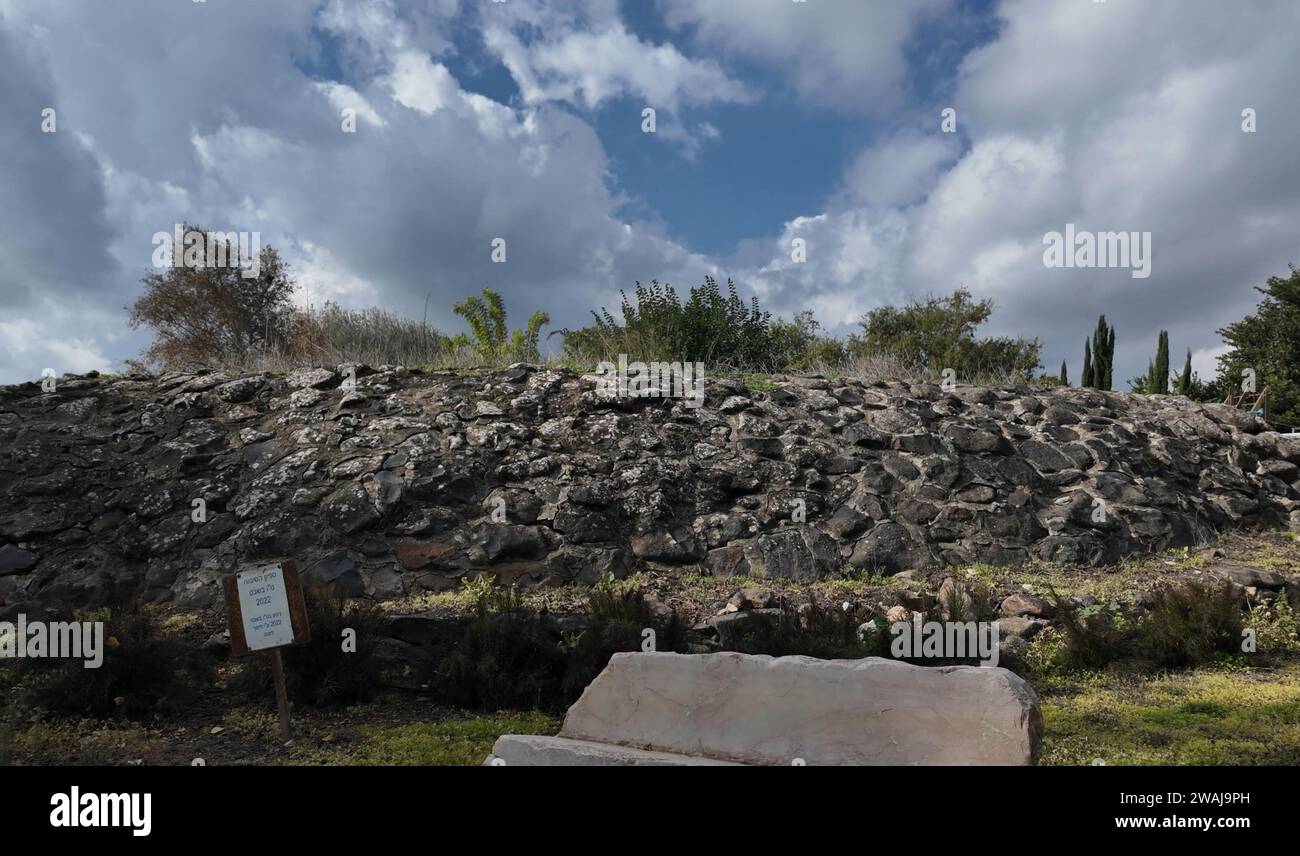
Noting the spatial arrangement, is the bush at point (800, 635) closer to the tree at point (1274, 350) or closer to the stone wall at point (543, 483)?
the stone wall at point (543, 483)

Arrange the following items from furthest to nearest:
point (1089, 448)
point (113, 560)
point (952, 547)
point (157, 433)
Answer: point (1089, 448), point (157, 433), point (952, 547), point (113, 560)

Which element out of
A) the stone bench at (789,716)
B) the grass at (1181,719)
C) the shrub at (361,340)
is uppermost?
the shrub at (361,340)

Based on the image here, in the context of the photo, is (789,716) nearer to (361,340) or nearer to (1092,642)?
(1092,642)

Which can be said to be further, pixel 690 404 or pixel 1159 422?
pixel 1159 422

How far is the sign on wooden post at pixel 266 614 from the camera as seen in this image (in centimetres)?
580

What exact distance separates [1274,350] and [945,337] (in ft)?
47.5

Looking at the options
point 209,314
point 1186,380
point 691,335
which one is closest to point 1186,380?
point 1186,380

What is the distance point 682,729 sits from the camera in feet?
15.3

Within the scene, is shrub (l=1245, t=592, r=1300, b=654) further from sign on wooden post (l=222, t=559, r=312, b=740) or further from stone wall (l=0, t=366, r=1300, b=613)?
sign on wooden post (l=222, t=559, r=312, b=740)

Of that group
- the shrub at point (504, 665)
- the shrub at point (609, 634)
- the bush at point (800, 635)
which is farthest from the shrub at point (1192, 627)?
the shrub at point (504, 665)

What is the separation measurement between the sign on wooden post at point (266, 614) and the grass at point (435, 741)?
640mm

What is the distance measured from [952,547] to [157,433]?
393 inches

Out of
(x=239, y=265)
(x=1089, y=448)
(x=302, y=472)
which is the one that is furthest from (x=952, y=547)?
(x=239, y=265)
